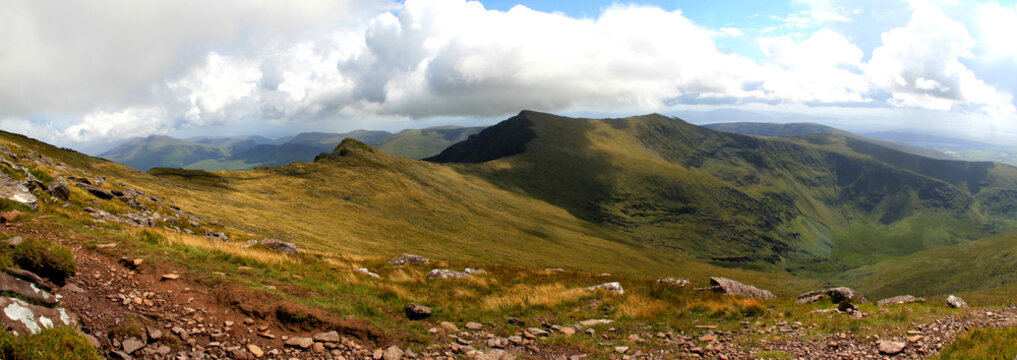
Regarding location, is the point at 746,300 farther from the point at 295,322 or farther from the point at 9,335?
the point at 9,335

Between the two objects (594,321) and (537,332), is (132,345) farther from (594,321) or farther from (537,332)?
(594,321)

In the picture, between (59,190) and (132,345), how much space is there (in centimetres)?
2490

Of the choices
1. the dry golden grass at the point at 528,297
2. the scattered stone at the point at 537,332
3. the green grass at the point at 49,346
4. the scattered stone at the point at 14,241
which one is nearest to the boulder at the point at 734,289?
the dry golden grass at the point at 528,297

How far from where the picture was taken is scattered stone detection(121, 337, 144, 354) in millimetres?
9080

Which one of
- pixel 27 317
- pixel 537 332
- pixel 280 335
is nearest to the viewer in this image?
pixel 27 317

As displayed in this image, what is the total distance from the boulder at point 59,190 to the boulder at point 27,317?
2309 cm

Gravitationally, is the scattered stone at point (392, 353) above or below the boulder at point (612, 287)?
above

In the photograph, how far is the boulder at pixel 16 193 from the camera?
17875 millimetres

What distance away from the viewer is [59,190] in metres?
A: 25.3

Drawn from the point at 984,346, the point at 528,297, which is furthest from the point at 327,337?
the point at 984,346

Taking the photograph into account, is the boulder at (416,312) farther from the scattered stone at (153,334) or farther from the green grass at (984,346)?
the green grass at (984,346)

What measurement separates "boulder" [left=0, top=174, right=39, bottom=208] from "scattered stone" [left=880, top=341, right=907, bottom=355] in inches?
1265

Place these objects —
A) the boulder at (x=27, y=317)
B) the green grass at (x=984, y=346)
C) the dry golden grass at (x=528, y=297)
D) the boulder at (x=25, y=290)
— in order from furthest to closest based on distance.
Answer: the dry golden grass at (x=528, y=297) < the green grass at (x=984, y=346) < the boulder at (x=25, y=290) < the boulder at (x=27, y=317)

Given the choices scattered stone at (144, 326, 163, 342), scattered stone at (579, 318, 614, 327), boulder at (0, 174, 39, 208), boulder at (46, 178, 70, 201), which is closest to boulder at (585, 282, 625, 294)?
scattered stone at (579, 318, 614, 327)
